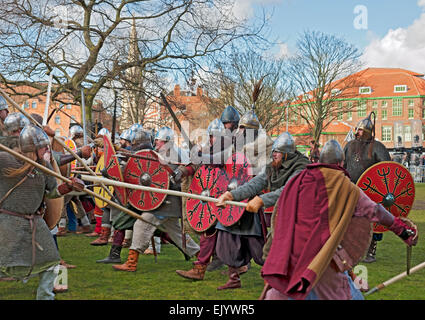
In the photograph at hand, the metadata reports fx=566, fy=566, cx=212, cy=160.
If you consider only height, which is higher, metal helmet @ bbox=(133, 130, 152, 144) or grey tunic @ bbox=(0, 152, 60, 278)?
metal helmet @ bbox=(133, 130, 152, 144)

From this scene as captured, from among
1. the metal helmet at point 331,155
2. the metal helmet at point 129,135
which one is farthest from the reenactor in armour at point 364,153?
the metal helmet at point 331,155

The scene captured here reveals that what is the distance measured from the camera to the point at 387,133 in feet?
183

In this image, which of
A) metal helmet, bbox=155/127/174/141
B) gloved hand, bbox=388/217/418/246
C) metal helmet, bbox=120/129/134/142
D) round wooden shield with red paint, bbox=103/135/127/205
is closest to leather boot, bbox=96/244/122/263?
round wooden shield with red paint, bbox=103/135/127/205

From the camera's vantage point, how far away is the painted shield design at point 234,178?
17.9 ft

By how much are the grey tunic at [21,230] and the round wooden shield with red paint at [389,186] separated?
129 inches

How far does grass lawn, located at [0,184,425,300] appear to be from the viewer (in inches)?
204

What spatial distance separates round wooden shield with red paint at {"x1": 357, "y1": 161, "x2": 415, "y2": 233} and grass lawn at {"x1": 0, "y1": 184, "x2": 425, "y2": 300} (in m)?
0.77

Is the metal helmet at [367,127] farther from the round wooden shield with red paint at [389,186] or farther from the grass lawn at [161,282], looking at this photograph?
the grass lawn at [161,282]

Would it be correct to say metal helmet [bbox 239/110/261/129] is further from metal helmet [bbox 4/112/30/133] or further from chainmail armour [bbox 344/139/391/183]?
metal helmet [bbox 4/112/30/133]

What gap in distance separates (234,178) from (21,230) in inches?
82.7

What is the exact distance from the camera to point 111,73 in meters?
14.2

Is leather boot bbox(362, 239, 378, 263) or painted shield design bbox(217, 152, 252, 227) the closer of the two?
painted shield design bbox(217, 152, 252, 227)

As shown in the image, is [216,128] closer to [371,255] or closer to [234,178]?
[234,178]
